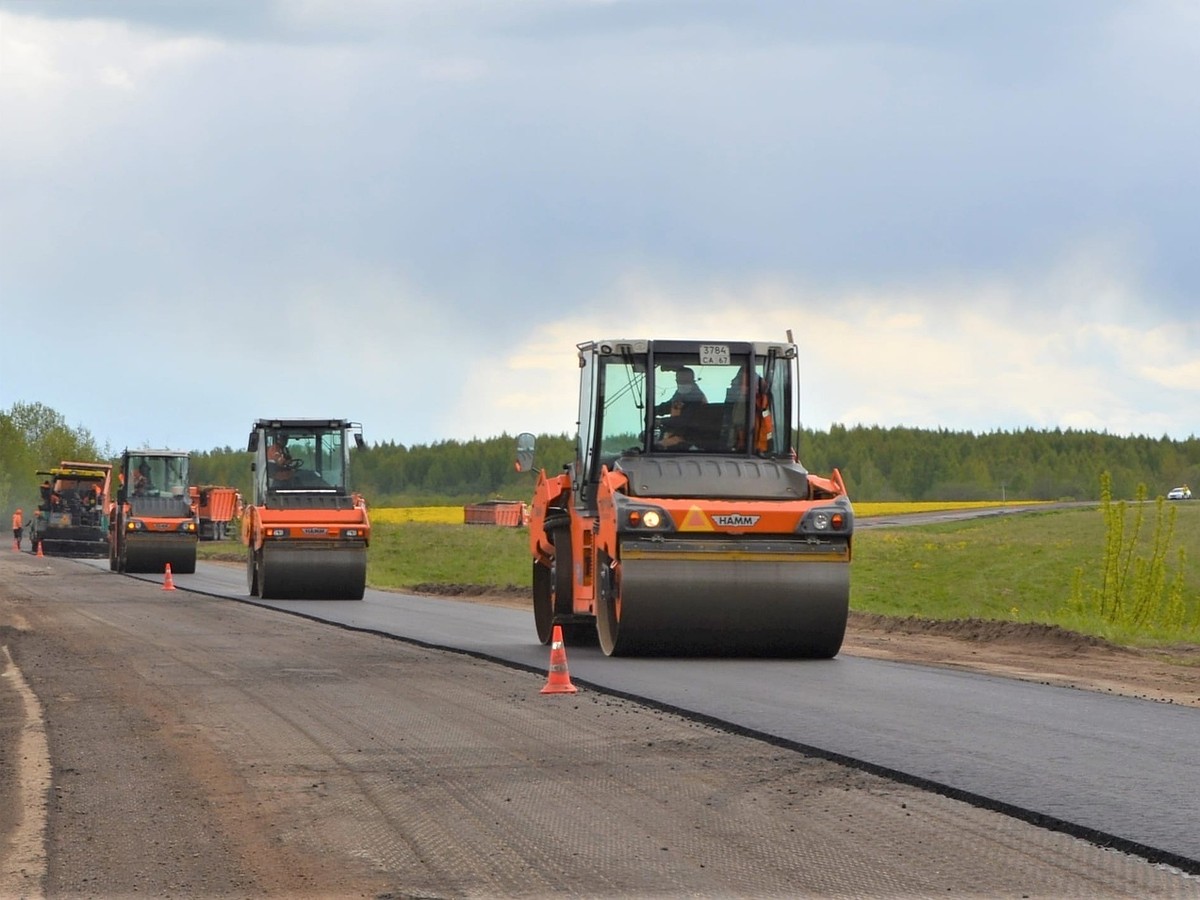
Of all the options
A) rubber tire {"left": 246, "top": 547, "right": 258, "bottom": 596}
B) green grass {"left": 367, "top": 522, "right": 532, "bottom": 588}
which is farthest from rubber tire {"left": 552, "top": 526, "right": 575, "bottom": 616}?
green grass {"left": 367, "top": 522, "right": 532, "bottom": 588}

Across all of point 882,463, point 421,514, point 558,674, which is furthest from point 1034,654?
point 882,463

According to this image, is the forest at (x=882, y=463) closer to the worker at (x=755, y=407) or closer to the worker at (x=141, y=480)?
the worker at (x=141, y=480)

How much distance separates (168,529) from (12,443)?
88.3 metres

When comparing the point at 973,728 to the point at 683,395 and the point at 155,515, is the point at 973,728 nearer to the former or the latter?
the point at 683,395

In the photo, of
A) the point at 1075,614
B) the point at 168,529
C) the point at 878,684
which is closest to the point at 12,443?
the point at 168,529

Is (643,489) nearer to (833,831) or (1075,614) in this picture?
(833,831)

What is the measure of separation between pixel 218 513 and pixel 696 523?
58016 millimetres

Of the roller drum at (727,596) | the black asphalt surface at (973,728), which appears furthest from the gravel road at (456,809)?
the roller drum at (727,596)

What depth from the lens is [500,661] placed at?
597 inches

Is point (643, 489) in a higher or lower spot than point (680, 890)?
higher

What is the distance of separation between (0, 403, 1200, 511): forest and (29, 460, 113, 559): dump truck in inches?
2511

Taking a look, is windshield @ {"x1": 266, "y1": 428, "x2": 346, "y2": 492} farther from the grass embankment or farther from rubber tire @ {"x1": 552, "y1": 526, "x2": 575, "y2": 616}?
rubber tire @ {"x1": 552, "y1": 526, "x2": 575, "y2": 616}

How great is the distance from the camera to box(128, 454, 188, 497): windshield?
131 feet

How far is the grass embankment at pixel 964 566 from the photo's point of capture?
81.1 ft
